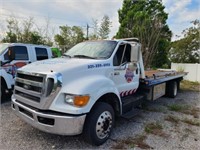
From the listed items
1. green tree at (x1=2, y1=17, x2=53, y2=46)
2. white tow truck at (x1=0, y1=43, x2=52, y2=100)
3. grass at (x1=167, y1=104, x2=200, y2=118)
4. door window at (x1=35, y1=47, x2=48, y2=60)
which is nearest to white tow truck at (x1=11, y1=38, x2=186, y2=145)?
grass at (x1=167, y1=104, x2=200, y2=118)

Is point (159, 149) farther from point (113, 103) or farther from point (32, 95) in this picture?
point (32, 95)

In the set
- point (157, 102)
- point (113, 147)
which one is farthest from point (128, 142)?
point (157, 102)

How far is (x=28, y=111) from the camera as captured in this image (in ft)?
10.7

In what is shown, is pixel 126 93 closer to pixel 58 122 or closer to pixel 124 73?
pixel 124 73

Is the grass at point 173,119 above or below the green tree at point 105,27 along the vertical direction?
below

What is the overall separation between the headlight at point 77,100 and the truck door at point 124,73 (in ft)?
4.08

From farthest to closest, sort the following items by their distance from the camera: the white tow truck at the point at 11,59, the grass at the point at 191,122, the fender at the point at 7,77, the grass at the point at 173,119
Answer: the white tow truck at the point at 11,59, the fender at the point at 7,77, the grass at the point at 173,119, the grass at the point at 191,122

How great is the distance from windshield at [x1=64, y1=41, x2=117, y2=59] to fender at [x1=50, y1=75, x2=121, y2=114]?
767 millimetres

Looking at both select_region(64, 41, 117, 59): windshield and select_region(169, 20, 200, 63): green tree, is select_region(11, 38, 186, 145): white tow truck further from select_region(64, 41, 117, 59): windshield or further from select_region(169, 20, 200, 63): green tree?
select_region(169, 20, 200, 63): green tree

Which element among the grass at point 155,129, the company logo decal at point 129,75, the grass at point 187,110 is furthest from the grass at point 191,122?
the company logo decal at point 129,75

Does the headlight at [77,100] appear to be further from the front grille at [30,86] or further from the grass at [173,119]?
the grass at [173,119]

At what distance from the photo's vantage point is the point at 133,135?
3.97m

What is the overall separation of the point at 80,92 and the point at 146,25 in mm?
12692

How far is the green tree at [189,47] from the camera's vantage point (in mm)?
18000
